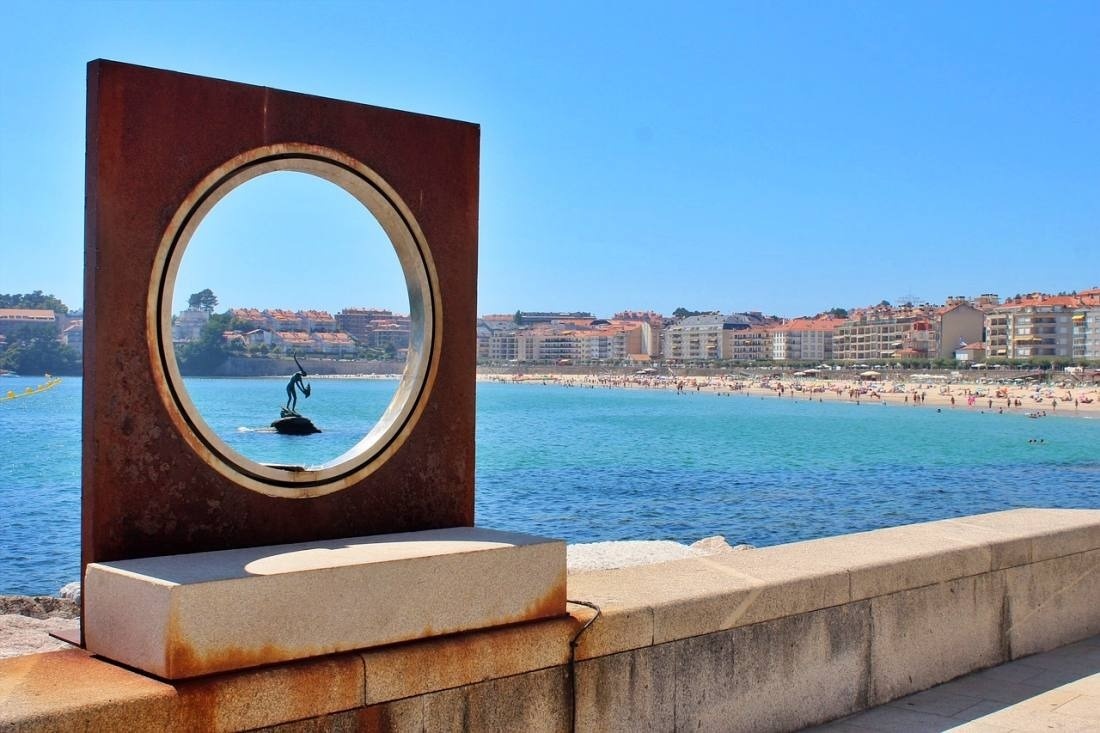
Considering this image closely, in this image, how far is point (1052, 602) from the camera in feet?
20.1

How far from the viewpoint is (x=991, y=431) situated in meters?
68.6

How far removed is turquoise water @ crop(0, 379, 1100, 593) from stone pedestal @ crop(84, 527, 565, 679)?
15196 mm

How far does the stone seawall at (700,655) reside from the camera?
317 centimetres

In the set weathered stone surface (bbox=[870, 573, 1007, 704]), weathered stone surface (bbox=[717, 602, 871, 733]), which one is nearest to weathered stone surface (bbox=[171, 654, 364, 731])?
weathered stone surface (bbox=[717, 602, 871, 733])

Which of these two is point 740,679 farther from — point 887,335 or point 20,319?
point 887,335

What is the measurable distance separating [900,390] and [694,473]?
8043 centimetres

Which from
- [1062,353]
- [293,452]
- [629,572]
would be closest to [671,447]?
[293,452]

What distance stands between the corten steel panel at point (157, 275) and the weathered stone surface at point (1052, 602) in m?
3.36

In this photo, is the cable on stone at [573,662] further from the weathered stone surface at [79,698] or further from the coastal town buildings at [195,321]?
the coastal town buildings at [195,321]

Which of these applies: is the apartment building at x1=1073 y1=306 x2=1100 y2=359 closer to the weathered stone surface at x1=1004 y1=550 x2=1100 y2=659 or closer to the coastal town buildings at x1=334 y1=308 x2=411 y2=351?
the coastal town buildings at x1=334 y1=308 x2=411 y2=351

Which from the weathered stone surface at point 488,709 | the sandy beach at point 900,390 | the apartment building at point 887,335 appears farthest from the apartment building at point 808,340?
the weathered stone surface at point 488,709

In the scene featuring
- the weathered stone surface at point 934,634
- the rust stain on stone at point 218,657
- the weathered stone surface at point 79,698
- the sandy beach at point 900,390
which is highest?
the rust stain on stone at point 218,657

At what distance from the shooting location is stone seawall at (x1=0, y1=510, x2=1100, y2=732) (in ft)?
10.4

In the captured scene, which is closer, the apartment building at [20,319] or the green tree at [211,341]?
the green tree at [211,341]
